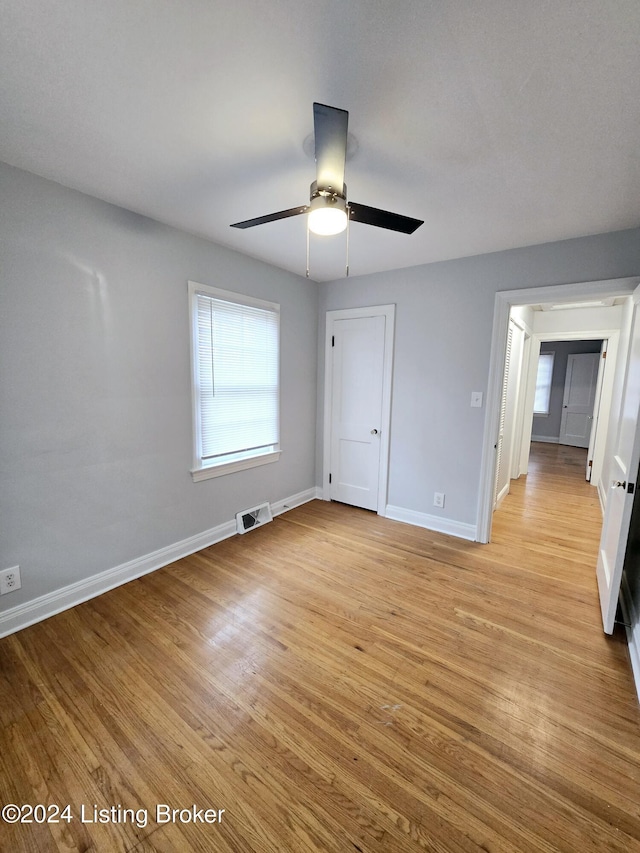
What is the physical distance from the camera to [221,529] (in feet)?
10.1

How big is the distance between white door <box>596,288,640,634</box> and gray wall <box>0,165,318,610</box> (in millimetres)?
2800

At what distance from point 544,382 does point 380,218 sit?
788 cm

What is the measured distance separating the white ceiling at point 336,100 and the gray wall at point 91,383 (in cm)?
27

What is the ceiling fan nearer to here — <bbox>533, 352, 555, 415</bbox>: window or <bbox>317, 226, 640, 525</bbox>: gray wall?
<bbox>317, 226, 640, 525</bbox>: gray wall

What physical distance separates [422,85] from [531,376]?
4.66m

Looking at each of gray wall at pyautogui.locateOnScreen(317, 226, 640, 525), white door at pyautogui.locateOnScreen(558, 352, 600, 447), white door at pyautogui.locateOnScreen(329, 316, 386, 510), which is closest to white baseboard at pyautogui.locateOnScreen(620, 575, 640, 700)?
gray wall at pyautogui.locateOnScreen(317, 226, 640, 525)

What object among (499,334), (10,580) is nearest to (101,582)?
(10,580)

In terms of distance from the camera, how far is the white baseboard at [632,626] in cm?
171

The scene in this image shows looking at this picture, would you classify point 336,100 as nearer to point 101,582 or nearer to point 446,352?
point 446,352

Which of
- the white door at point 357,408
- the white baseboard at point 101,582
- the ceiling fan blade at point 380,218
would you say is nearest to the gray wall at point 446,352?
the white door at point 357,408

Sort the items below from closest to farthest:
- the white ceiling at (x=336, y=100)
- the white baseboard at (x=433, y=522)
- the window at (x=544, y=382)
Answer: the white ceiling at (x=336, y=100) → the white baseboard at (x=433, y=522) → the window at (x=544, y=382)

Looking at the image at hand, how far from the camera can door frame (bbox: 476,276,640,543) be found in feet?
7.96

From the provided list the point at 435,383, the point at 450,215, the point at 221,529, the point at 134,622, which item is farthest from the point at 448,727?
the point at 450,215

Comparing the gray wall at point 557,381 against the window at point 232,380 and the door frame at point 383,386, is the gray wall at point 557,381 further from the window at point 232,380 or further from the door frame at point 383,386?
the window at point 232,380
